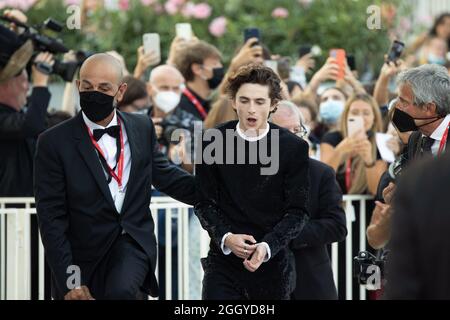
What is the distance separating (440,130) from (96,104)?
1852 mm

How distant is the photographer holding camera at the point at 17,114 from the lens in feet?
27.0

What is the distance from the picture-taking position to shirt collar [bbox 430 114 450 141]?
582 centimetres

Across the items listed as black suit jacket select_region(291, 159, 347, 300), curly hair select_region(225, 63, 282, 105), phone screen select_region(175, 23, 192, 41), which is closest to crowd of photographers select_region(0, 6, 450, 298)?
phone screen select_region(175, 23, 192, 41)

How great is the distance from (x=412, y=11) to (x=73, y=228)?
Answer: 1179cm

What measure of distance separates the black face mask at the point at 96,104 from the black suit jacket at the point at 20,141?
2.29 metres

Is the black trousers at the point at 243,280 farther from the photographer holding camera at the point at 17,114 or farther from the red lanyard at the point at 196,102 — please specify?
the red lanyard at the point at 196,102

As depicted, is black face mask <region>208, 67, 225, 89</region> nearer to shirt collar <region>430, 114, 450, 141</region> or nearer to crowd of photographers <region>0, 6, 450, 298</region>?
crowd of photographers <region>0, 6, 450, 298</region>

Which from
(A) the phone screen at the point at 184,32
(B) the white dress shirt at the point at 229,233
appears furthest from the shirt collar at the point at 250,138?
(A) the phone screen at the point at 184,32

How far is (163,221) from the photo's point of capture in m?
7.96

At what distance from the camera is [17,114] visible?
27.2ft

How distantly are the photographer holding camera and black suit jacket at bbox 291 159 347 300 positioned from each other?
7.83ft

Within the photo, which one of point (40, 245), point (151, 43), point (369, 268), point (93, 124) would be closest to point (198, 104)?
point (151, 43)

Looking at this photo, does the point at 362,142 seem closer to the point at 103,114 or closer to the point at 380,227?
the point at 380,227
